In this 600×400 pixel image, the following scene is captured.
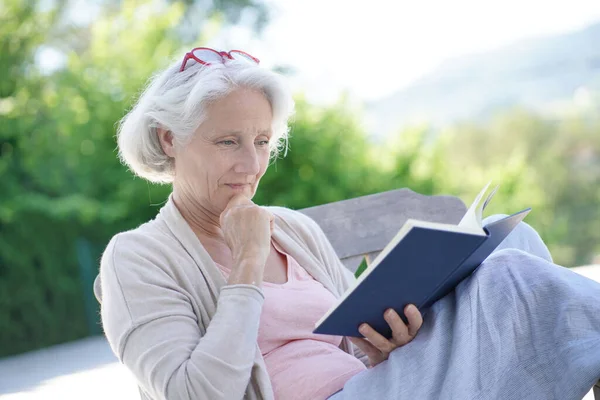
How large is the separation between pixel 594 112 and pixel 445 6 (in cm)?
331

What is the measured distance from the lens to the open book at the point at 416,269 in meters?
1.44

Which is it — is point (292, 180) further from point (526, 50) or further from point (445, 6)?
point (526, 50)

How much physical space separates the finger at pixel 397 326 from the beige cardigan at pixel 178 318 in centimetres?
29

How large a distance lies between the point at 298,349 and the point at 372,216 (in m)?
0.92

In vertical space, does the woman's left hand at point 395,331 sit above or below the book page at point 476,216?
below

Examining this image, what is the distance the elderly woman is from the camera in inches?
61.6

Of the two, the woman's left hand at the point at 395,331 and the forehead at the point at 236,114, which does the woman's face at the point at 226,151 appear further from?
the woman's left hand at the point at 395,331

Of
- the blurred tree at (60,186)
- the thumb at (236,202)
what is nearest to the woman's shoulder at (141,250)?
the thumb at (236,202)

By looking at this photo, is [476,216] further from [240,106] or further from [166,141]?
[166,141]

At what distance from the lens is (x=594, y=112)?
1288cm

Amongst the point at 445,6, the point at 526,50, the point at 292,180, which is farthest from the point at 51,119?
the point at 526,50

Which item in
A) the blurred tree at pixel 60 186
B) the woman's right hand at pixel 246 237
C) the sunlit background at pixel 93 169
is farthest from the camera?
the blurred tree at pixel 60 186

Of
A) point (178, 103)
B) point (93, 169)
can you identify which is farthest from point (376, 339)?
point (93, 169)

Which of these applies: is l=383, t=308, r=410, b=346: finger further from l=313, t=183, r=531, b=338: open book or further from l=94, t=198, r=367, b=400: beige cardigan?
l=94, t=198, r=367, b=400: beige cardigan
